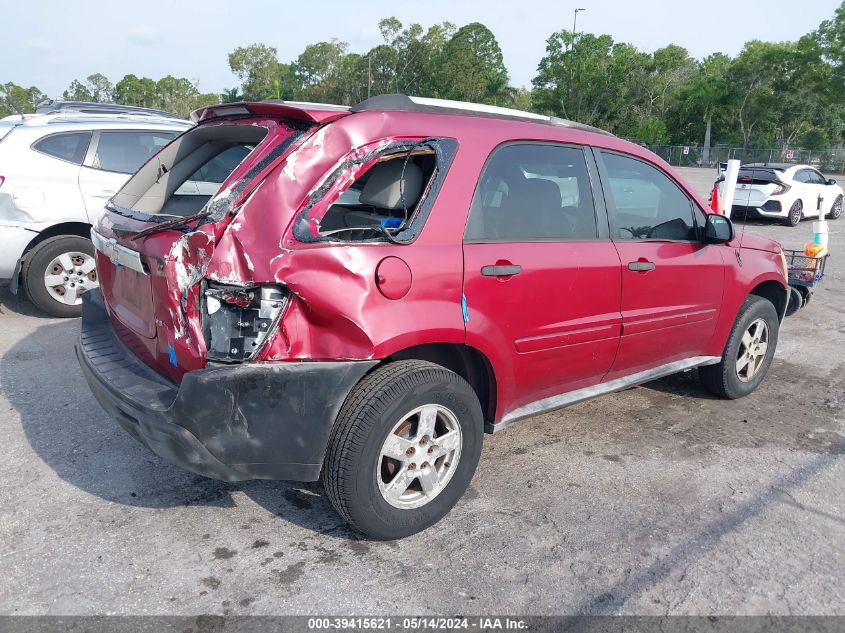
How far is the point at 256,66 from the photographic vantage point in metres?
87.4

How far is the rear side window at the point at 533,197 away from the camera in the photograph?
3.16 m

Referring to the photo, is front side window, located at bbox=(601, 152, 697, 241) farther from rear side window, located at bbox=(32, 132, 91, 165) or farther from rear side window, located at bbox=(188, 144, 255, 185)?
rear side window, located at bbox=(32, 132, 91, 165)

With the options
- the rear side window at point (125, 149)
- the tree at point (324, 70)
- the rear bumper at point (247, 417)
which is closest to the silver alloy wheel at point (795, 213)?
the rear side window at point (125, 149)

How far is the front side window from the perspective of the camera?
12.5 ft

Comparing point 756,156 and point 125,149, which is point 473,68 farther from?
point 125,149

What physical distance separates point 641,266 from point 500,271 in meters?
1.11

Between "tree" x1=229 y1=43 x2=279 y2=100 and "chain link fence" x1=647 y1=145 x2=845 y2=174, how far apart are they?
53.8 meters

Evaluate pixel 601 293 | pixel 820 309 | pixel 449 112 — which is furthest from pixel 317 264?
pixel 820 309

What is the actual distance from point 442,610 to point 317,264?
1401 millimetres

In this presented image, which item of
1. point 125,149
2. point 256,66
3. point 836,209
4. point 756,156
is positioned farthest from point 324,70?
point 125,149

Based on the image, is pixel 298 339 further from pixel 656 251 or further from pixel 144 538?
pixel 656 251

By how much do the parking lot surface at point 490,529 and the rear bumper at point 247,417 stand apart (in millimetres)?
483

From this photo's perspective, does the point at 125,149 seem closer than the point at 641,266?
No

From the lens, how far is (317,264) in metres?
2.59
